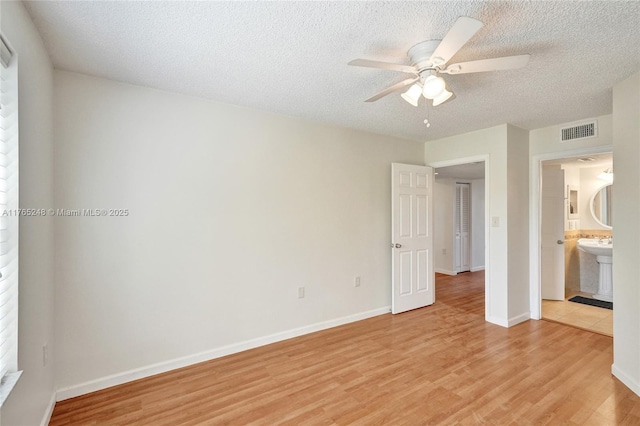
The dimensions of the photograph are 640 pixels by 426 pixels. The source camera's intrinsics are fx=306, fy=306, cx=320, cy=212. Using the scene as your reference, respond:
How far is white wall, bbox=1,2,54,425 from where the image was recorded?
152 centimetres

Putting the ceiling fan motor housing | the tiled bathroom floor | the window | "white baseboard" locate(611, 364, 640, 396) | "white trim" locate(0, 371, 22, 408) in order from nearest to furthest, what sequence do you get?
"white trim" locate(0, 371, 22, 408), the window, the ceiling fan motor housing, "white baseboard" locate(611, 364, 640, 396), the tiled bathroom floor

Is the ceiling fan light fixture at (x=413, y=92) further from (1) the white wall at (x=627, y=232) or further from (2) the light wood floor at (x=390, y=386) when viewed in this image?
(2) the light wood floor at (x=390, y=386)

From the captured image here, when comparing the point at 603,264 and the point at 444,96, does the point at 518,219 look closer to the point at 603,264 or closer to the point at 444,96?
the point at 603,264

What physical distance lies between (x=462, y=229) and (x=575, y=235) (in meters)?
2.03

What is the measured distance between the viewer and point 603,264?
4.59 meters

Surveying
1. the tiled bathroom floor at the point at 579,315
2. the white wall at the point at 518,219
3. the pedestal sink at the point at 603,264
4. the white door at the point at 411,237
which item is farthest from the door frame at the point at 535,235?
the pedestal sink at the point at 603,264

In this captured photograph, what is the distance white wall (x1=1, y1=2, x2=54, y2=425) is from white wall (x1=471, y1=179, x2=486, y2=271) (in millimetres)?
7255

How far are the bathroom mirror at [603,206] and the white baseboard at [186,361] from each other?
4.47 meters

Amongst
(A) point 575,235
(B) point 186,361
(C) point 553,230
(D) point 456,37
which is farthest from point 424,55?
(A) point 575,235

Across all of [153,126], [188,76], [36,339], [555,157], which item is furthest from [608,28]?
[36,339]

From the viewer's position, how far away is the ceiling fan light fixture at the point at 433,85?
1806mm

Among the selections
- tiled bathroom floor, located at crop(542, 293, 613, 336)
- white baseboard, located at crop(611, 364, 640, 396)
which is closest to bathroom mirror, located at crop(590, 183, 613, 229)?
tiled bathroom floor, located at crop(542, 293, 613, 336)

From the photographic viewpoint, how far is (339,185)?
3684 millimetres

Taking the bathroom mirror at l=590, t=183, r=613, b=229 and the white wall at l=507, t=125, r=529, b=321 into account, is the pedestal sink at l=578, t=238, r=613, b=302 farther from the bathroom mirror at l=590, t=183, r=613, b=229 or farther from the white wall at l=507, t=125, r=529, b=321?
the white wall at l=507, t=125, r=529, b=321
